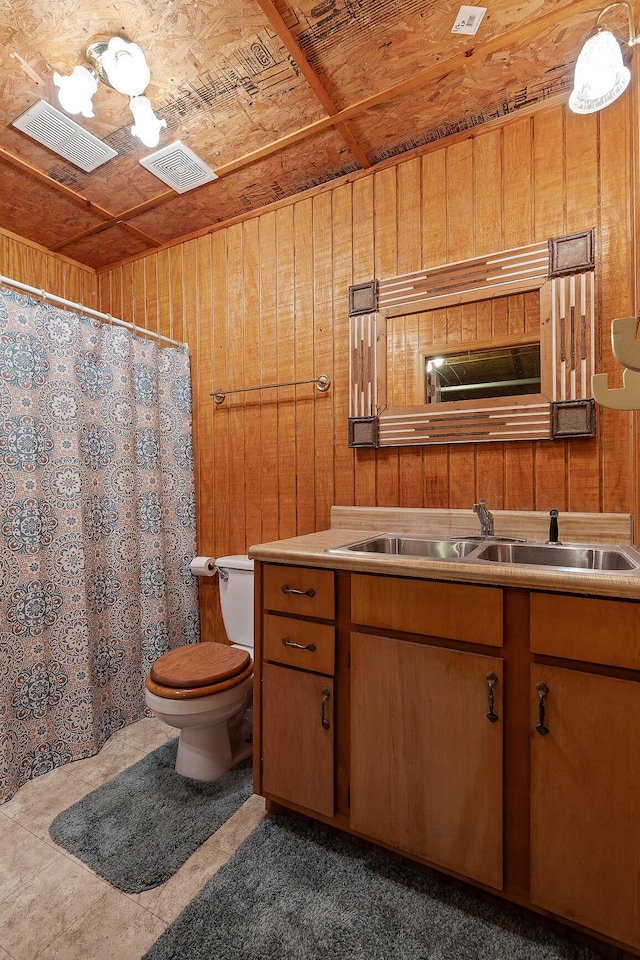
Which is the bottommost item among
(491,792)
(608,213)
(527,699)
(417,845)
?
(417,845)

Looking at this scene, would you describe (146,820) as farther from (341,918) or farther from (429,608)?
(429,608)

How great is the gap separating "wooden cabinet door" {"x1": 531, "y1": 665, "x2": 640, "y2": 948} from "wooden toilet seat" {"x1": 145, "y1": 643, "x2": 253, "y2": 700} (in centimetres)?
98

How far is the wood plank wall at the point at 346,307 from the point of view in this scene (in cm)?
148

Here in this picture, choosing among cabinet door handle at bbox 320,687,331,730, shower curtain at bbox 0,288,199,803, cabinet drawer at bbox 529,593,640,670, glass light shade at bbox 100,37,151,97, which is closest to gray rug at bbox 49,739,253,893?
shower curtain at bbox 0,288,199,803

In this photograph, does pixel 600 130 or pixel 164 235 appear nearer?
pixel 600 130

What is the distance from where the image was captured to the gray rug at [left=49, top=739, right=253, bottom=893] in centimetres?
121

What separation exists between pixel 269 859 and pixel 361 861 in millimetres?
263

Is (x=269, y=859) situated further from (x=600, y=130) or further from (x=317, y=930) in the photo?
(x=600, y=130)

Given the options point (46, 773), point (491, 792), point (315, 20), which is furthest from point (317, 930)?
point (315, 20)

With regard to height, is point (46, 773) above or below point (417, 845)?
below

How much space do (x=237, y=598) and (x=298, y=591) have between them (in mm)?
796

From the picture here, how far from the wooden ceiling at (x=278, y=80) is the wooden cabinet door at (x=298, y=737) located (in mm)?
1997

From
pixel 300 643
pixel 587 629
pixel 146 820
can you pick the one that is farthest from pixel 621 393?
pixel 146 820

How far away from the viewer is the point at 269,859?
4.04 feet
